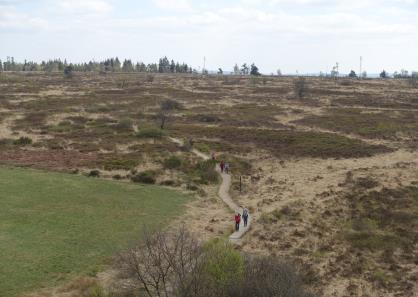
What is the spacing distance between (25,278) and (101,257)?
4572mm

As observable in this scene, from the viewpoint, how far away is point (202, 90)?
14362cm

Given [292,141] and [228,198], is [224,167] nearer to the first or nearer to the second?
[228,198]

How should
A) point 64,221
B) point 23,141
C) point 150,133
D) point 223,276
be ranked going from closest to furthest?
point 223,276 → point 64,221 → point 23,141 → point 150,133

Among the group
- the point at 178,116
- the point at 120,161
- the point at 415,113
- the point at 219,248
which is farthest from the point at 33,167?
the point at 415,113

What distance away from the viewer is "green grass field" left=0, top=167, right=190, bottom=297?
2664cm

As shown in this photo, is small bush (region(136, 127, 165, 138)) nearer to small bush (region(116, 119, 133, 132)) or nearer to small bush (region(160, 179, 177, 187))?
small bush (region(116, 119, 133, 132))

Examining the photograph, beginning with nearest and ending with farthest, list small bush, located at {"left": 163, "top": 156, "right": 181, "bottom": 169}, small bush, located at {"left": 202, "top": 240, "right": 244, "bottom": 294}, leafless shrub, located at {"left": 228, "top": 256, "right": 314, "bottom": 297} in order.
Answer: leafless shrub, located at {"left": 228, "top": 256, "right": 314, "bottom": 297} < small bush, located at {"left": 202, "top": 240, "right": 244, "bottom": 294} < small bush, located at {"left": 163, "top": 156, "right": 181, "bottom": 169}

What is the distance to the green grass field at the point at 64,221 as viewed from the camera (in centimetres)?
2664

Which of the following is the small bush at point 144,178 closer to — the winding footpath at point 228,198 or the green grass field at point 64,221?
the green grass field at point 64,221

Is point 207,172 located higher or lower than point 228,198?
higher

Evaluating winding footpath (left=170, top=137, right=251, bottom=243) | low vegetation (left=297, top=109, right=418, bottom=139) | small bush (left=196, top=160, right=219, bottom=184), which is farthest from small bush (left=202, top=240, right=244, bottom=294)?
low vegetation (left=297, top=109, right=418, bottom=139)

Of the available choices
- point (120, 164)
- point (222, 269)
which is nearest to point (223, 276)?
point (222, 269)

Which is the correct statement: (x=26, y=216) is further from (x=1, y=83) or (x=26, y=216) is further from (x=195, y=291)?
(x=1, y=83)

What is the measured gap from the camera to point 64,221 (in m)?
34.3
